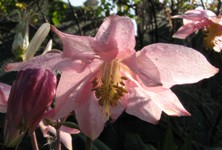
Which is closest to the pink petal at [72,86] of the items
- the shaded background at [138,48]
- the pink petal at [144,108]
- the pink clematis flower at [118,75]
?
the pink clematis flower at [118,75]

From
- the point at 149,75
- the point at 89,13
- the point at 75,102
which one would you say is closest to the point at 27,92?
the point at 75,102

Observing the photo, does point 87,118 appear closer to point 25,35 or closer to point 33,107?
point 33,107

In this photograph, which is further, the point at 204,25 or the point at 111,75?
the point at 204,25

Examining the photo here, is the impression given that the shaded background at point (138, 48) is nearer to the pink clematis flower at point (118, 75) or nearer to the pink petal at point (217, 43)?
the pink petal at point (217, 43)

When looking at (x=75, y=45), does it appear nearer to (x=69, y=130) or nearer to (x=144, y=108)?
(x=144, y=108)

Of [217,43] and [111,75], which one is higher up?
[111,75]

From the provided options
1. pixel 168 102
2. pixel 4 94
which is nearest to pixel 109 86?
pixel 168 102

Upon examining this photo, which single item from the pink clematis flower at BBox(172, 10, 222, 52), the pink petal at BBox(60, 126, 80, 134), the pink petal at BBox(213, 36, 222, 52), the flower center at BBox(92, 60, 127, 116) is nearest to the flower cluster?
the flower center at BBox(92, 60, 127, 116)

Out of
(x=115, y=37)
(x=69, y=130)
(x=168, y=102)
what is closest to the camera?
(x=115, y=37)
